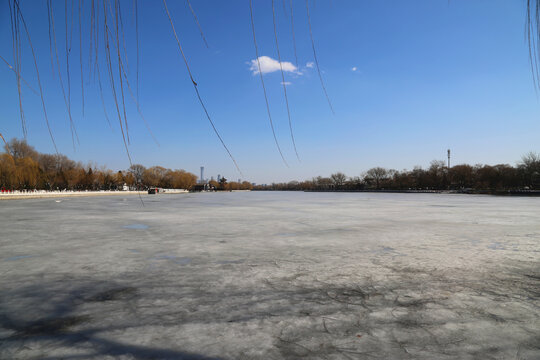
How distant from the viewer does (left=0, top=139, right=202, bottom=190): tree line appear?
1837 inches

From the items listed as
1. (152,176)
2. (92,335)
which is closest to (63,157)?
(152,176)

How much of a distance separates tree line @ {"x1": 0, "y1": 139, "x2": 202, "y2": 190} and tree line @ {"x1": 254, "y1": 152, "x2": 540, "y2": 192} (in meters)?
76.0

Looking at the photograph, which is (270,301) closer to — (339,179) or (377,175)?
(377,175)

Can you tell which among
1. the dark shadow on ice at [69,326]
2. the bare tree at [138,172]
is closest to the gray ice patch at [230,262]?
the dark shadow on ice at [69,326]

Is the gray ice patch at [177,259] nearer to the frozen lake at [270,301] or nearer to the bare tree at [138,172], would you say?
the frozen lake at [270,301]

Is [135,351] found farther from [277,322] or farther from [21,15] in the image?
[21,15]

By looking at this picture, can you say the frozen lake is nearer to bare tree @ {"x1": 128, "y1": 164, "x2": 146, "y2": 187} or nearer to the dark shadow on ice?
the dark shadow on ice

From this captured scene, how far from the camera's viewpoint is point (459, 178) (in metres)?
87.8

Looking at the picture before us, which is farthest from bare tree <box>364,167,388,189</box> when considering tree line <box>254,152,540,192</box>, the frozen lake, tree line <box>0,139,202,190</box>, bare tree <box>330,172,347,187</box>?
the frozen lake

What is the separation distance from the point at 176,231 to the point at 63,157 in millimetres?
94698

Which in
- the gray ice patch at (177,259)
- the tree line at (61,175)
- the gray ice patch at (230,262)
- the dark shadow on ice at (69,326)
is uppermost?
the tree line at (61,175)

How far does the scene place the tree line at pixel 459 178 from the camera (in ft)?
205

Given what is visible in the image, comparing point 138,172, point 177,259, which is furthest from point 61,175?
point 177,259

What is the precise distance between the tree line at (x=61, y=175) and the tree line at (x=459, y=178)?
7602 cm
